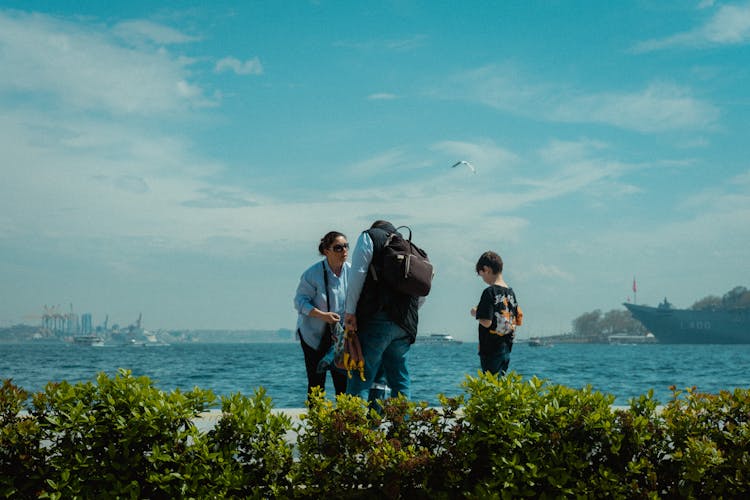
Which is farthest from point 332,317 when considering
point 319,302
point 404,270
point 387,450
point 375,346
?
point 387,450

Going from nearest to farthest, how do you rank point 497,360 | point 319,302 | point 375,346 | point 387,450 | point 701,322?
point 387,450 < point 375,346 < point 319,302 < point 497,360 < point 701,322

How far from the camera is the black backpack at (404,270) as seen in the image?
5367 millimetres

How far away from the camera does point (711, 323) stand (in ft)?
433

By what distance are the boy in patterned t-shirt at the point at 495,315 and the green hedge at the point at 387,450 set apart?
212cm

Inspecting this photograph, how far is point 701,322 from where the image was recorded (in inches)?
5157

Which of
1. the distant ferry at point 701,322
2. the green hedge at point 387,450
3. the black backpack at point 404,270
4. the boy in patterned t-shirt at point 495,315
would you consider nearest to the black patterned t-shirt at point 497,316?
the boy in patterned t-shirt at point 495,315

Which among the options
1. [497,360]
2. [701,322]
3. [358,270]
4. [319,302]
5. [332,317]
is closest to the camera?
[358,270]

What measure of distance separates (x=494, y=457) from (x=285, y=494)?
1200 mm

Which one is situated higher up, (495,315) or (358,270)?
(358,270)

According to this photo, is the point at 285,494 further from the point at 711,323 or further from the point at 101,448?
the point at 711,323

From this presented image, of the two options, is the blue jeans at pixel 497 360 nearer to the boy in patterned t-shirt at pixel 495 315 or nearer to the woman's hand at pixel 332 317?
the boy in patterned t-shirt at pixel 495 315

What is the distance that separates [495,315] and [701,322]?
137665mm

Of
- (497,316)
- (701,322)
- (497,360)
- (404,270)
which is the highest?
(404,270)

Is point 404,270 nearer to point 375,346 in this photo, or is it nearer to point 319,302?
point 375,346
